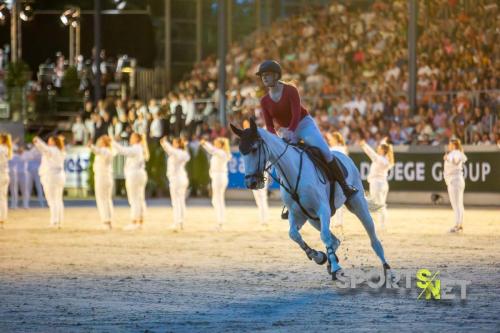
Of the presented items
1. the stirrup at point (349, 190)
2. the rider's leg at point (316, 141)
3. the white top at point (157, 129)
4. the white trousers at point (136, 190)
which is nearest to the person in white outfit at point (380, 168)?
the white trousers at point (136, 190)

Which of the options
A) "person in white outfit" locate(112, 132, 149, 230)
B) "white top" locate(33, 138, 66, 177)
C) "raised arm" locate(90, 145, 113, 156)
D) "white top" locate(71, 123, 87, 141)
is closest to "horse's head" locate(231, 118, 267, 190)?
"person in white outfit" locate(112, 132, 149, 230)

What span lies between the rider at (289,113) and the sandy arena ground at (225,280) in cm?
153

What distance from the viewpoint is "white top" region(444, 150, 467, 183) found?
901 inches

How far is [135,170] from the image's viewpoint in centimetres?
2489

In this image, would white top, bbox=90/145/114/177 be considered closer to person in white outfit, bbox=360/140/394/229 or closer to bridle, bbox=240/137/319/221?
person in white outfit, bbox=360/140/394/229

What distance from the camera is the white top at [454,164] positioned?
75.0 ft

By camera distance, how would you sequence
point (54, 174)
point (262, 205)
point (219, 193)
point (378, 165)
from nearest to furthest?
point (378, 165)
point (219, 193)
point (262, 205)
point (54, 174)

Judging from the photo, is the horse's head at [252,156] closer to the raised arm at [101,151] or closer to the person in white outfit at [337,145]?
the person in white outfit at [337,145]

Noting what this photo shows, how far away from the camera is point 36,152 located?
35250mm

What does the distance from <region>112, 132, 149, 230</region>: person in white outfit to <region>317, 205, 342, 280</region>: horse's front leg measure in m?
11.2

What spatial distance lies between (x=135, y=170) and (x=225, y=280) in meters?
10.4

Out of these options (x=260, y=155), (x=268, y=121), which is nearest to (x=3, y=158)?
(x=268, y=121)

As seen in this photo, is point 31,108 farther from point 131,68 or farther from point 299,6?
point 299,6

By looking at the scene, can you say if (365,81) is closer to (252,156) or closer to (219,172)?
(219,172)
